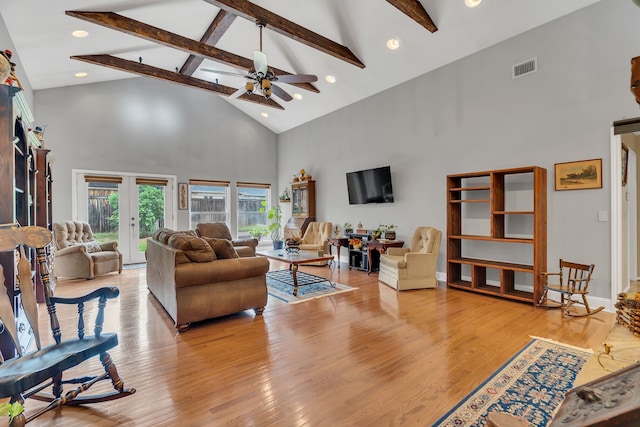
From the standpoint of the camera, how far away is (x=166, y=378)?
7.57ft

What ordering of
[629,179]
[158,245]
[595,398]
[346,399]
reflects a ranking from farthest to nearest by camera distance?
[629,179], [158,245], [346,399], [595,398]

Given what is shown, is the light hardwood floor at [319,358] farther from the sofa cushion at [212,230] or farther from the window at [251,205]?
the window at [251,205]

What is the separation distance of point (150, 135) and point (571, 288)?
8.59m

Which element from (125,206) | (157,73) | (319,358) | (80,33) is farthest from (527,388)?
(125,206)

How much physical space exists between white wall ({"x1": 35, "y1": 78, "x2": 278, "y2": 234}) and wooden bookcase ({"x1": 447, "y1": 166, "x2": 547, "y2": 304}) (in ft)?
20.1

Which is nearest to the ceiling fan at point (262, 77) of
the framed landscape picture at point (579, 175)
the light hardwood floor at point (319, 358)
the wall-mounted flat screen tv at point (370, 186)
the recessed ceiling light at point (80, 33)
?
the recessed ceiling light at point (80, 33)

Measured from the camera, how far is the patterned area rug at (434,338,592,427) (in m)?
1.85

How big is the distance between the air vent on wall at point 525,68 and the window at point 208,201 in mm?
7038

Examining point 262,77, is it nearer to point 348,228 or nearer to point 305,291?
point 305,291

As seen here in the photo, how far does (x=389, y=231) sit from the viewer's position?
241 inches

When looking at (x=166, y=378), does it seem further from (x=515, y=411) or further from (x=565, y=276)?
(x=565, y=276)

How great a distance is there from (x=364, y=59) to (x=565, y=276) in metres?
4.63

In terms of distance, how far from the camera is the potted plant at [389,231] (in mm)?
6016

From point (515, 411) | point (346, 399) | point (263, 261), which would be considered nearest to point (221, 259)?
point (263, 261)
